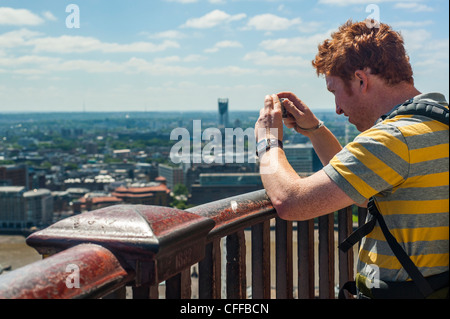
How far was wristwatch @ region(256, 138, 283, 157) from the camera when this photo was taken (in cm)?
120

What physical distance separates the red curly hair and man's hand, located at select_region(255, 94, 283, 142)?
0.18m

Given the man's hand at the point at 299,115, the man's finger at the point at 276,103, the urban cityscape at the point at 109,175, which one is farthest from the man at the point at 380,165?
the urban cityscape at the point at 109,175

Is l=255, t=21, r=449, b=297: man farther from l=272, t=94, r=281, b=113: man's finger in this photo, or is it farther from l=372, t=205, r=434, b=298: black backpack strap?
l=272, t=94, r=281, b=113: man's finger

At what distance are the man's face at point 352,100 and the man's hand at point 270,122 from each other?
142 mm

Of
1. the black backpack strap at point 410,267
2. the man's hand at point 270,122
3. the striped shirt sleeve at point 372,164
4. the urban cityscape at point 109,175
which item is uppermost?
the man's hand at point 270,122

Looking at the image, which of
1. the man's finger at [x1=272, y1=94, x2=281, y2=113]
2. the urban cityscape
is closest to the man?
the man's finger at [x1=272, y1=94, x2=281, y2=113]

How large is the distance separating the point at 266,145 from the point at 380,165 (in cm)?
32

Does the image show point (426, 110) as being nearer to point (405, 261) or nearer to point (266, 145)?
point (405, 261)

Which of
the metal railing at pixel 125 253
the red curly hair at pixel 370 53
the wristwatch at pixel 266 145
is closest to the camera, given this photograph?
the metal railing at pixel 125 253

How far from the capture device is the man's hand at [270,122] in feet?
4.03

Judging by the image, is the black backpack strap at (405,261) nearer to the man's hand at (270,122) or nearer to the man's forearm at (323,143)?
the man's hand at (270,122)

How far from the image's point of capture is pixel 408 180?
925 millimetres

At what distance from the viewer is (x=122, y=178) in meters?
41.8
